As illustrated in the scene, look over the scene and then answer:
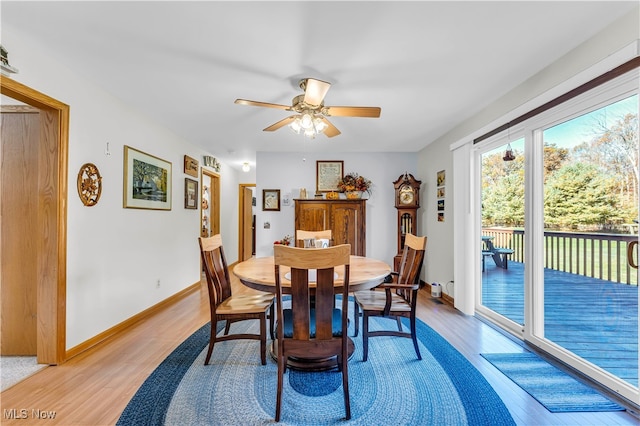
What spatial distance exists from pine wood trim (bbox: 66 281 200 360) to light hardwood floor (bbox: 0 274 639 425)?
5cm

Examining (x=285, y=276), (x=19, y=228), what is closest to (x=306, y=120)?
(x=285, y=276)

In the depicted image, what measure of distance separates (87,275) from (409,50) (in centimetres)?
318

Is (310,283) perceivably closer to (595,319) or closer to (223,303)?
(223,303)

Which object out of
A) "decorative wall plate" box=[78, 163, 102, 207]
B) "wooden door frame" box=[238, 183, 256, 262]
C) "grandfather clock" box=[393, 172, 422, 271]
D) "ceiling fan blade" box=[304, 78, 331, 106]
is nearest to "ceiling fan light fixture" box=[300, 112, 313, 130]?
"ceiling fan blade" box=[304, 78, 331, 106]

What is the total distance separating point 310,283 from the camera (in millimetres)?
1787

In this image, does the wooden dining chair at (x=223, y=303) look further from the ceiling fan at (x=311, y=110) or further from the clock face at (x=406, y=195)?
the clock face at (x=406, y=195)

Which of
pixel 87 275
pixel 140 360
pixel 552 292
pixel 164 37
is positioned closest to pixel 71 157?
pixel 87 275

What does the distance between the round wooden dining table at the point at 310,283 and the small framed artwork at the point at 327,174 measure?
8.60 feet

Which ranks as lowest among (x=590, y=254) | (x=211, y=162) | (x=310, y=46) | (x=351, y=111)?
(x=590, y=254)

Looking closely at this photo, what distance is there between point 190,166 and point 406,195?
3508 mm

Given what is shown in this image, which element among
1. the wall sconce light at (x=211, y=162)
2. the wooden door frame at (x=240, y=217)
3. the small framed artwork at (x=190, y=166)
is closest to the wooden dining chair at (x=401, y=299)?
the small framed artwork at (x=190, y=166)

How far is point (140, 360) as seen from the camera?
2250mm

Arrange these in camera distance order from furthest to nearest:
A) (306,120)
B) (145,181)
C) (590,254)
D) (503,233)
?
(145,181) → (503,233) → (306,120) → (590,254)

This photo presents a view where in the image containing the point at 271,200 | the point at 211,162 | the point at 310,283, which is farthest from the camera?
the point at 211,162
